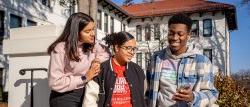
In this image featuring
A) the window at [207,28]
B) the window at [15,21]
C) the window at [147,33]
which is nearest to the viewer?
the window at [15,21]

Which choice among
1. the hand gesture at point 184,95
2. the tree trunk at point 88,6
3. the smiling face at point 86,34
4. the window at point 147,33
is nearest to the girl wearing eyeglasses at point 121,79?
the smiling face at point 86,34

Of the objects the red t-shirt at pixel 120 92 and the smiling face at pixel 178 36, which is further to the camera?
the red t-shirt at pixel 120 92

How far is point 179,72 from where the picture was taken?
314 cm

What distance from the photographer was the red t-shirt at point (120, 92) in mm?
3461

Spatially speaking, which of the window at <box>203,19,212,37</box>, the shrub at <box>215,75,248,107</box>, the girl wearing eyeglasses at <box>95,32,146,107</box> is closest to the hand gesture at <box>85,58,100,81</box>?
the girl wearing eyeglasses at <box>95,32,146,107</box>

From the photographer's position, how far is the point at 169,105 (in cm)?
313

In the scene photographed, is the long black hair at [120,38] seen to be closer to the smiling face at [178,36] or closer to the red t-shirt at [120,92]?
the red t-shirt at [120,92]

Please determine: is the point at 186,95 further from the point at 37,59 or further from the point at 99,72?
the point at 37,59

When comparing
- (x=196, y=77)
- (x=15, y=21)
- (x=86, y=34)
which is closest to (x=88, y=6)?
(x=86, y=34)

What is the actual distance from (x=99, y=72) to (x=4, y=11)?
62.0ft

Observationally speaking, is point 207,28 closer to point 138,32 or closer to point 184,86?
point 138,32

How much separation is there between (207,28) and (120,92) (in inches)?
1183

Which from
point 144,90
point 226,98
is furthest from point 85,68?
point 226,98

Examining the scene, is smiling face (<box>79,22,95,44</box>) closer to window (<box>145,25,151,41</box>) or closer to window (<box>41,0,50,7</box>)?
window (<box>41,0,50,7</box>)
